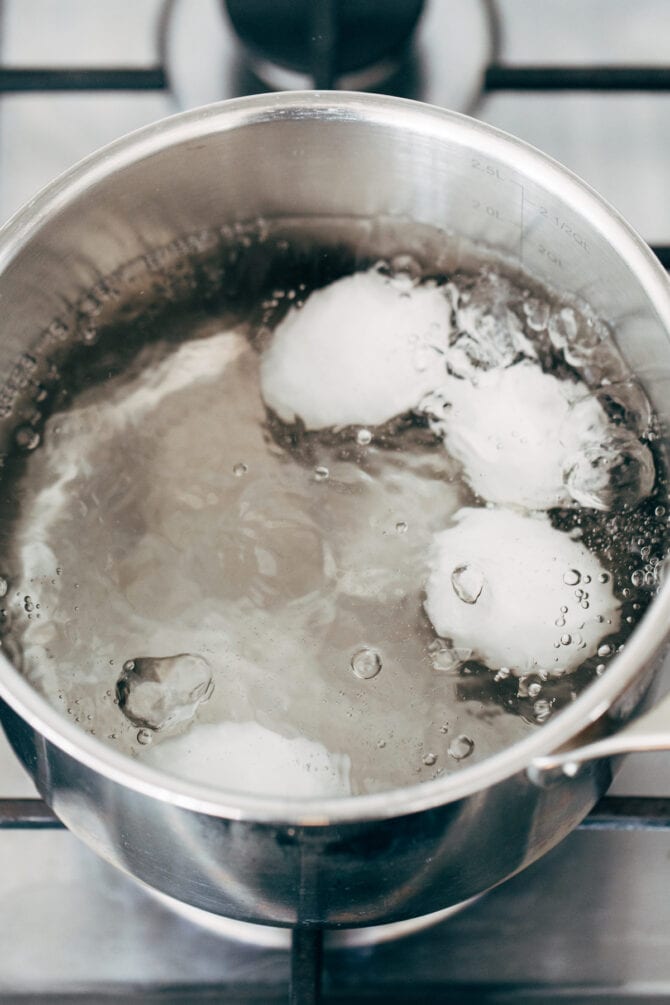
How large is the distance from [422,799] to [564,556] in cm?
22

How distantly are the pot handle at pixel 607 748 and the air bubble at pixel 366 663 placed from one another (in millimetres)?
148

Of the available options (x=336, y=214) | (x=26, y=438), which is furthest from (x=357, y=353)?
(x=26, y=438)

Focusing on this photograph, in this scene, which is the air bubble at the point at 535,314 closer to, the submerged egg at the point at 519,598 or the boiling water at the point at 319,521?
the boiling water at the point at 319,521

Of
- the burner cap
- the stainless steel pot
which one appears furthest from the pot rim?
the burner cap

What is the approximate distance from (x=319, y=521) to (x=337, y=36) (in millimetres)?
307

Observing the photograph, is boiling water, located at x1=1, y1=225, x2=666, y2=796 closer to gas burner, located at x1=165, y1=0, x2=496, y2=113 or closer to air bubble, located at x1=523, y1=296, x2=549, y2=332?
air bubble, located at x1=523, y1=296, x2=549, y2=332

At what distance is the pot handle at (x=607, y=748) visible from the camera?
0.42m

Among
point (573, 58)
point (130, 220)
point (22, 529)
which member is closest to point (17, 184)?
point (130, 220)

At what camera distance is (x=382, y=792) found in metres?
0.44

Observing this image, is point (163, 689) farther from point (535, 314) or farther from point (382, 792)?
point (535, 314)

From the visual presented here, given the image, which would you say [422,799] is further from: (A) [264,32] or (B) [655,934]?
(A) [264,32]

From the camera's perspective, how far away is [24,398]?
64cm

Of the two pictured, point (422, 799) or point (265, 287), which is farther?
point (265, 287)

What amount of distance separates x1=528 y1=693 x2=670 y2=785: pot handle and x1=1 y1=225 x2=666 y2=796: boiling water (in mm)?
114
